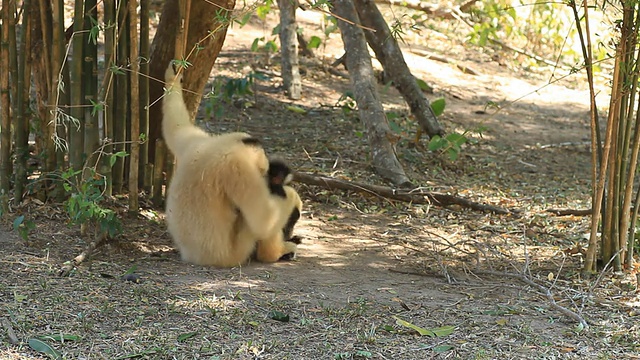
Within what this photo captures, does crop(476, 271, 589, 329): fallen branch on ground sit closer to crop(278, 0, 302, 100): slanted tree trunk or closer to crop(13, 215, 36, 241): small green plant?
crop(13, 215, 36, 241): small green plant

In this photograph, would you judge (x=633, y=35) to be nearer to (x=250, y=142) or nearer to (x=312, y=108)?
(x=250, y=142)

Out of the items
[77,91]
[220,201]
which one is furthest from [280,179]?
[77,91]

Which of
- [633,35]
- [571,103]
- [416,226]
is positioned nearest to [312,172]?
[416,226]

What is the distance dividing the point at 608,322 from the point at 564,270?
88 centimetres

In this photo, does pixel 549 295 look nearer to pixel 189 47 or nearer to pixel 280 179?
pixel 280 179

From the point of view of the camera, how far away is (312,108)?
9.12 meters

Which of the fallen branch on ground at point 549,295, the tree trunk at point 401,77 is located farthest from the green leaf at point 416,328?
the tree trunk at point 401,77

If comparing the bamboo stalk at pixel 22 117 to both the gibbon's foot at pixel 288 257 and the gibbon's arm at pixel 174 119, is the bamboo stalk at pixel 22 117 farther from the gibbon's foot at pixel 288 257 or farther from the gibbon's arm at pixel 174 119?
the gibbon's foot at pixel 288 257

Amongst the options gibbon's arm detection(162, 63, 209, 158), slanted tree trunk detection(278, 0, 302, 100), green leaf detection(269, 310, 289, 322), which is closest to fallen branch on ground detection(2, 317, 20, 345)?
green leaf detection(269, 310, 289, 322)

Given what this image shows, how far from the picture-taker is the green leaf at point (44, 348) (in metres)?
3.32

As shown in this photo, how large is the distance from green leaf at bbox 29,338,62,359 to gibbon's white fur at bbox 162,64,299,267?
1497mm

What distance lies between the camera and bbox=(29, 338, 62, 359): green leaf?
332 cm

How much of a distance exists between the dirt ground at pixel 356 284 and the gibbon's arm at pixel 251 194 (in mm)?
347

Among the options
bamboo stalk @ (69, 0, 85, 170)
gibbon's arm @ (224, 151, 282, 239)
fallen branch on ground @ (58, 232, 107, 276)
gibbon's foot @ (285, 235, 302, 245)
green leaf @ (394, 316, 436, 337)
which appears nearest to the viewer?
green leaf @ (394, 316, 436, 337)
